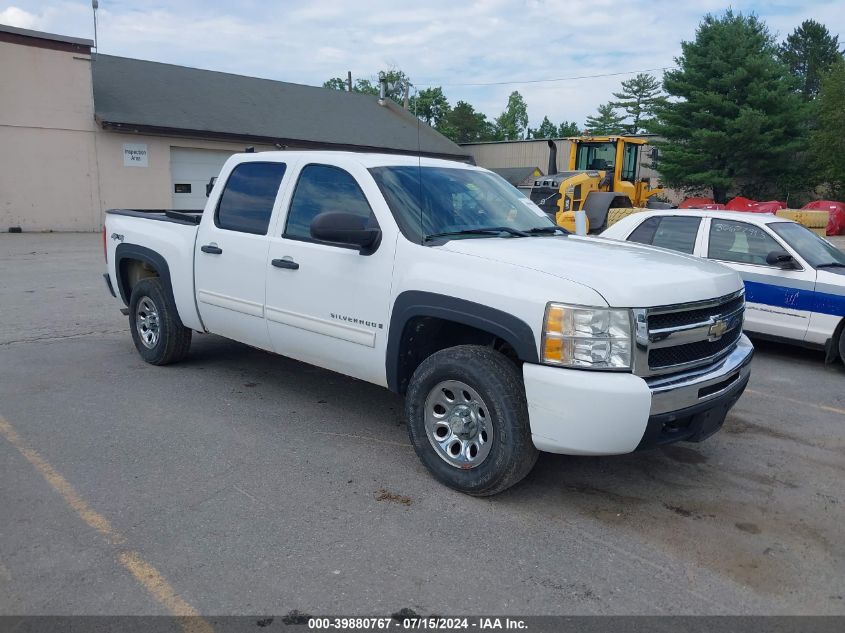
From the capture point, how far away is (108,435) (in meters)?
4.90

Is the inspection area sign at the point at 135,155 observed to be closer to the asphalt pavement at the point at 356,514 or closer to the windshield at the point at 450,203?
the asphalt pavement at the point at 356,514

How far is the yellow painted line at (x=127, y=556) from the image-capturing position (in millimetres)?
2953

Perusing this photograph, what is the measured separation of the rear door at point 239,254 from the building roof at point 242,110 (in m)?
17.0

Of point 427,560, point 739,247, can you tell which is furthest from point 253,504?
point 739,247

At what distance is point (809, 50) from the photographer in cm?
6862

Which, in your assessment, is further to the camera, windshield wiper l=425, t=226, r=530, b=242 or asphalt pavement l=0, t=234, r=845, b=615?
windshield wiper l=425, t=226, r=530, b=242

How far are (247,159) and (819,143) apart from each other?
3292cm

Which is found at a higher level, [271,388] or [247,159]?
[247,159]

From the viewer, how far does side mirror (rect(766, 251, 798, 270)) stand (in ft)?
24.4

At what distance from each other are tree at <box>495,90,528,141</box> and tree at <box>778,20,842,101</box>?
29.0 m

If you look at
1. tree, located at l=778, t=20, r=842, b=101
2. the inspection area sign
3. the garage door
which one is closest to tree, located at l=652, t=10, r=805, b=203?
the garage door

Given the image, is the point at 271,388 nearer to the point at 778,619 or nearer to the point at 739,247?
the point at 778,619

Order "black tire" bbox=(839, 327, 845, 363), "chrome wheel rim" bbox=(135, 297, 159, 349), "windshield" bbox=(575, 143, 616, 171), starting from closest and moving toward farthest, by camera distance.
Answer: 1. "chrome wheel rim" bbox=(135, 297, 159, 349)
2. "black tire" bbox=(839, 327, 845, 363)
3. "windshield" bbox=(575, 143, 616, 171)

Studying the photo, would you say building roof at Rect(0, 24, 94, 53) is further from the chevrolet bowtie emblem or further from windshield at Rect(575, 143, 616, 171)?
the chevrolet bowtie emblem
